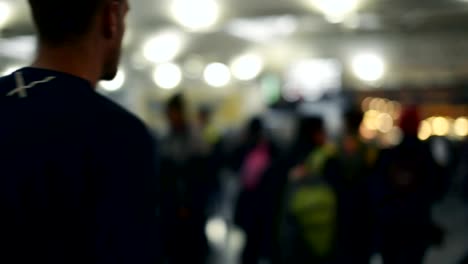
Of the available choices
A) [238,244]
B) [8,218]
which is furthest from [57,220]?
[238,244]

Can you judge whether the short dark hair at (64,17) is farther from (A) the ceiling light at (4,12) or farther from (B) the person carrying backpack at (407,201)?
(A) the ceiling light at (4,12)

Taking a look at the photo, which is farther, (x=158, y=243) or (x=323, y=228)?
(x=323, y=228)

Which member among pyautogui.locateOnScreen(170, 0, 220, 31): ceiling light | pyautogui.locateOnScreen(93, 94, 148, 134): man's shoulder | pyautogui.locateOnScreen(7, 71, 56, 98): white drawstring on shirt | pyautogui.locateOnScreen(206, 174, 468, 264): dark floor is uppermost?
pyautogui.locateOnScreen(7, 71, 56, 98): white drawstring on shirt

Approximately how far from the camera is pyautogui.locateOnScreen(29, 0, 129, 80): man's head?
1.26 m

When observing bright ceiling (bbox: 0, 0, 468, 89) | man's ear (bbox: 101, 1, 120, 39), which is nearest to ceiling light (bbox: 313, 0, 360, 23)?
bright ceiling (bbox: 0, 0, 468, 89)

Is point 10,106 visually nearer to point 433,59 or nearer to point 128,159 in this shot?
point 128,159

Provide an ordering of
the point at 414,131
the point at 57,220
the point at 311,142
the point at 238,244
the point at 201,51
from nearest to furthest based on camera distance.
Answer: the point at 57,220 → the point at 414,131 → the point at 311,142 → the point at 238,244 → the point at 201,51

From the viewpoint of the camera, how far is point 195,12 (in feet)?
34.8

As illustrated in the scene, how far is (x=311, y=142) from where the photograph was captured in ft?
19.3

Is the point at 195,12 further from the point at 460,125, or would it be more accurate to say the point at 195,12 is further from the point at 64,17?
the point at 460,125

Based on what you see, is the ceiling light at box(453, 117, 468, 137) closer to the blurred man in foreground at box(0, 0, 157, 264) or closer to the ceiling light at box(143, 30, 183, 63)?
the ceiling light at box(143, 30, 183, 63)

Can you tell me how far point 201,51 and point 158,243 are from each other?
1431 cm

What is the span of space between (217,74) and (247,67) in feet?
2.48

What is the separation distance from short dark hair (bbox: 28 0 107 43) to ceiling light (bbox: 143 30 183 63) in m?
10.4
